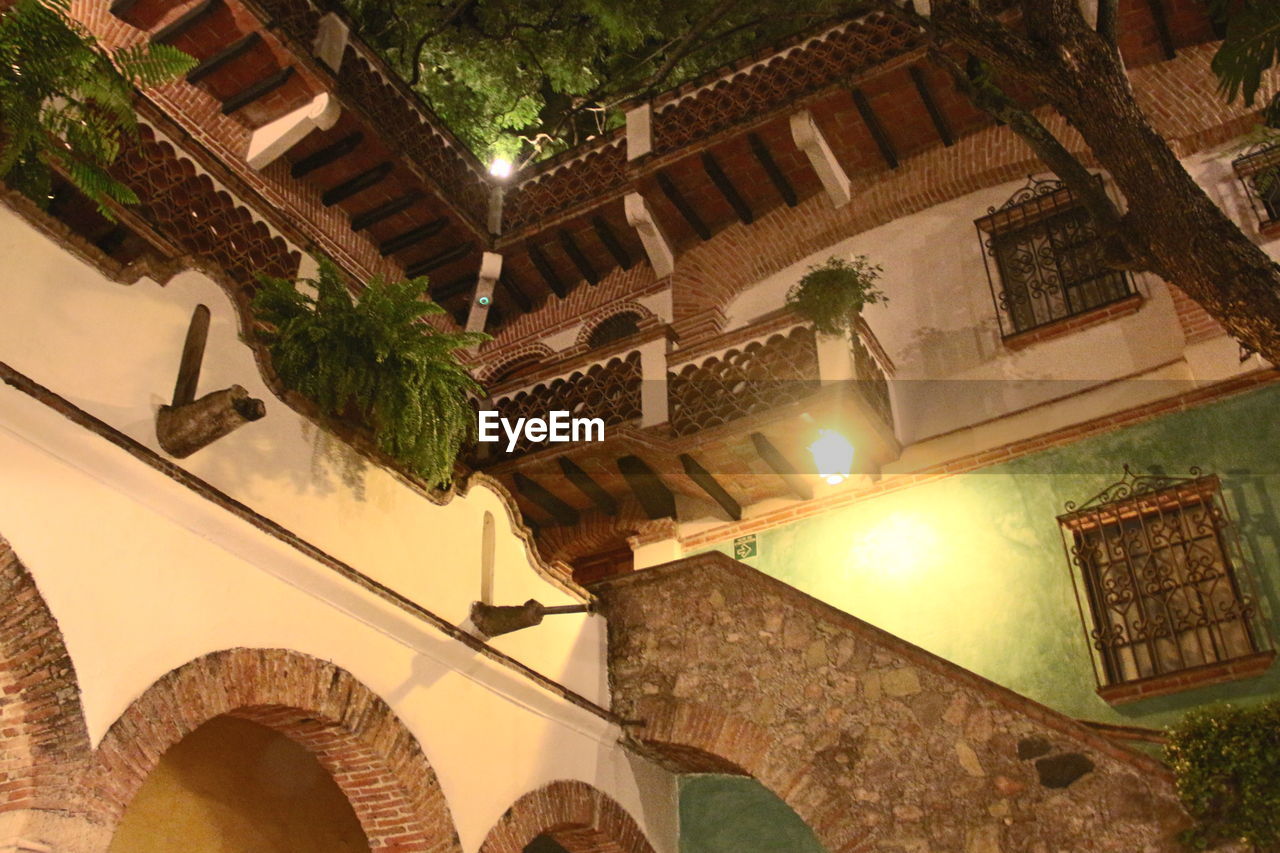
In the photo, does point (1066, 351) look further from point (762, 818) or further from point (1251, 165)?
point (762, 818)

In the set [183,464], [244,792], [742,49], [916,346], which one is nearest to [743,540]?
[916,346]

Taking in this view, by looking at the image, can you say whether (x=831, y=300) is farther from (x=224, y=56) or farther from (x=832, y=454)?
(x=224, y=56)

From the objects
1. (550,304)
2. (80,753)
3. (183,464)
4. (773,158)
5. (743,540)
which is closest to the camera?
(80,753)

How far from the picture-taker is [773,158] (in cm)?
1148

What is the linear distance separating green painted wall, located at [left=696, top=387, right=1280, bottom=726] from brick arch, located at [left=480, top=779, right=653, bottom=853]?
106 inches

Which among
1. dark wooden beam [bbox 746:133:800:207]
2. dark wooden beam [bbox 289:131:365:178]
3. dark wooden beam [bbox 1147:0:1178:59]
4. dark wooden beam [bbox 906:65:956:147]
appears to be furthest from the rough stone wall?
dark wooden beam [bbox 1147:0:1178:59]

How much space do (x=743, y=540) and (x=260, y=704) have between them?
544 cm

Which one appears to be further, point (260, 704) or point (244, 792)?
point (244, 792)

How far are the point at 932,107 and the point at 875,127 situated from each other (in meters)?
0.57

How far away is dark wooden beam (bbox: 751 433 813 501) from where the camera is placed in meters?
9.38

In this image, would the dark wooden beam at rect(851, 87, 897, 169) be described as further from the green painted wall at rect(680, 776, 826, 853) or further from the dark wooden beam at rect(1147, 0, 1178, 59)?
the green painted wall at rect(680, 776, 826, 853)

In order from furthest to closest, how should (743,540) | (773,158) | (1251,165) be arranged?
(773,158)
(743,540)
(1251,165)

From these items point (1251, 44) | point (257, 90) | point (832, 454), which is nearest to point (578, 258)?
point (257, 90)

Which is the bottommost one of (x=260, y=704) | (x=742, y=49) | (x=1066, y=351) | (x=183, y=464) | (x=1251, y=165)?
(x=260, y=704)
